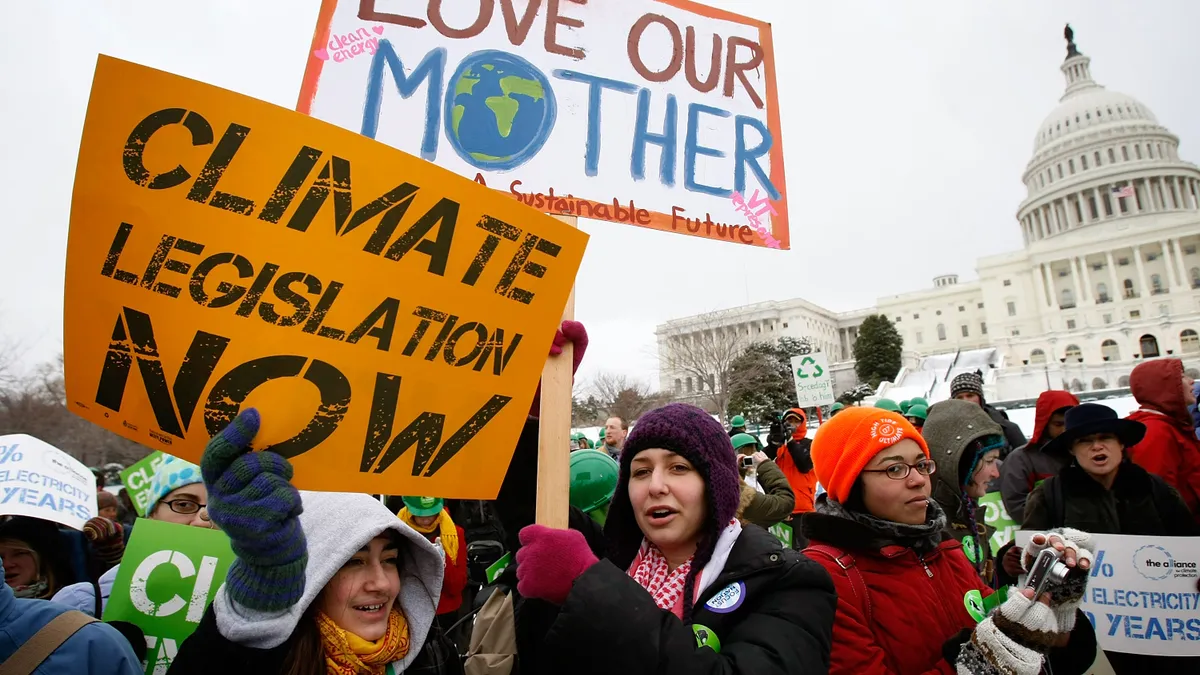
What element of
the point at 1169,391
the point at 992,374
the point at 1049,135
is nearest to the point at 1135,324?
the point at 992,374

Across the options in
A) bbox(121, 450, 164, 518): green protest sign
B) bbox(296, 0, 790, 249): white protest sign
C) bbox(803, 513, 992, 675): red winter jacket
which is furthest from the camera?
bbox(121, 450, 164, 518): green protest sign

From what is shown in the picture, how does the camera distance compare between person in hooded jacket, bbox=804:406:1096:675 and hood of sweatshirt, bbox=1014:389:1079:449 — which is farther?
hood of sweatshirt, bbox=1014:389:1079:449

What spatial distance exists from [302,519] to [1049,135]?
97.3m

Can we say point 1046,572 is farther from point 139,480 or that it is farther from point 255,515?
point 139,480

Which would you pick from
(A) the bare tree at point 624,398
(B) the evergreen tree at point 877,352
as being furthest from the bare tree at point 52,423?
(B) the evergreen tree at point 877,352

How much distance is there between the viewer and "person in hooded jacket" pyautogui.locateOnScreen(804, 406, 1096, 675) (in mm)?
1638

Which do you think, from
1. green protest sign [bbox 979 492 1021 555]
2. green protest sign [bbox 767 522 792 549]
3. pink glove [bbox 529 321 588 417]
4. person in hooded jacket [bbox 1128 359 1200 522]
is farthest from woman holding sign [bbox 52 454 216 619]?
green protest sign [bbox 767 522 792 549]

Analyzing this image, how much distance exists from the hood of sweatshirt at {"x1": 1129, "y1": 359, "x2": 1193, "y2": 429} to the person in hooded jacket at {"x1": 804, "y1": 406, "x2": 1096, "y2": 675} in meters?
2.24

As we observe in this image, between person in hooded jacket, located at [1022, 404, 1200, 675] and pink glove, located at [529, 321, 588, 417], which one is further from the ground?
pink glove, located at [529, 321, 588, 417]

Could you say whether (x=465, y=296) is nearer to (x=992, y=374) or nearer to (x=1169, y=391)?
(x=1169, y=391)

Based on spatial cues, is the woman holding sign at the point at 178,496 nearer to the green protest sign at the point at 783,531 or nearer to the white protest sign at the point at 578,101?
the white protest sign at the point at 578,101

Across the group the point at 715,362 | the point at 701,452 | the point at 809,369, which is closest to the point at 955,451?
the point at 701,452

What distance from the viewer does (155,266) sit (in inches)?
51.8

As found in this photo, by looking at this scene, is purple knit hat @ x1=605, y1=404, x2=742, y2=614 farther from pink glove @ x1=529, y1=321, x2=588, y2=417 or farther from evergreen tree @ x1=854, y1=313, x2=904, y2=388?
evergreen tree @ x1=854, y1=313, x2=904, y2=388
